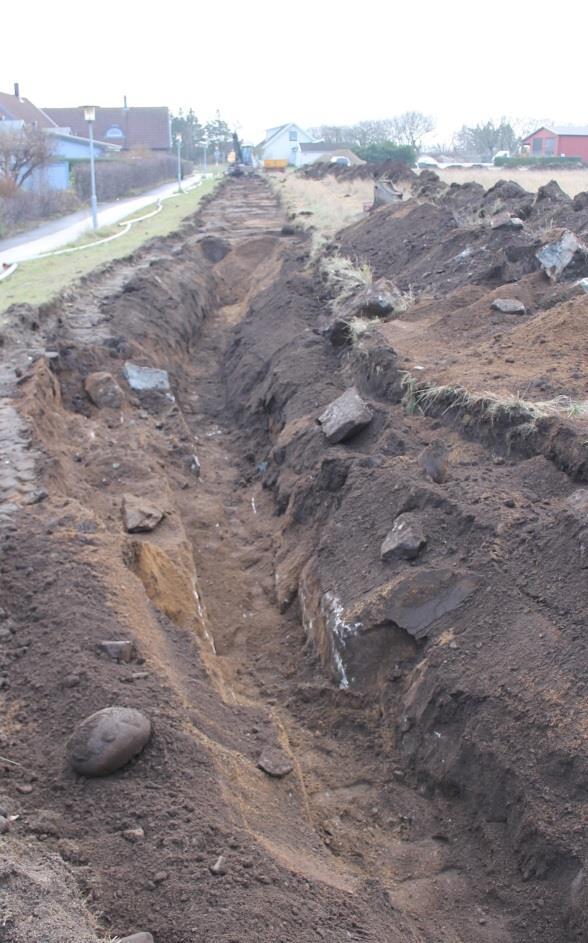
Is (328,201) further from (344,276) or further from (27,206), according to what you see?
(344,276)

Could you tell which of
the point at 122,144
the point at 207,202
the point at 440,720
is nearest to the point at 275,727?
the point at 440,720

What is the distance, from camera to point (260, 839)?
3803 millimetres

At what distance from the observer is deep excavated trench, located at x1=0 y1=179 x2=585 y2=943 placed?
3.60 m

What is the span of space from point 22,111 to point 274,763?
6846 cm

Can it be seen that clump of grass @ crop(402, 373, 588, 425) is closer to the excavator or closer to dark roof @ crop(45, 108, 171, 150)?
the excavator

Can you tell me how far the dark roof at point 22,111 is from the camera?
192 feet

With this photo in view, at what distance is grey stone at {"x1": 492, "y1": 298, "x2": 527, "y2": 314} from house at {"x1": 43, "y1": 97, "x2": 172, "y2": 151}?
6877cm

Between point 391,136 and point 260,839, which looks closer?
point 260,839

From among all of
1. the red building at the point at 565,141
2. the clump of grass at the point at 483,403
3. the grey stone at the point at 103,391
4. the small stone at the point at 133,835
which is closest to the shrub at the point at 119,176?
the red building at the point at 565,141

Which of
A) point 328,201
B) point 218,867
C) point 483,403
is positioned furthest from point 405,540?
point 328,201

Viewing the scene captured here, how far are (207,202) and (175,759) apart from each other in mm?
32802

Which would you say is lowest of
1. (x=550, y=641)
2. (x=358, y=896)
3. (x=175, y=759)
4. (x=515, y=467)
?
(x=358, y=896)

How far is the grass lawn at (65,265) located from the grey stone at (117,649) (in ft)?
24.3

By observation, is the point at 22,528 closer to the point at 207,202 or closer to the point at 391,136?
the point at 207,202
